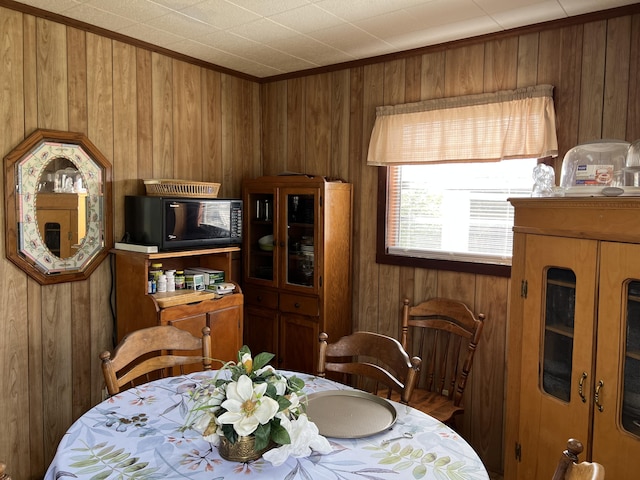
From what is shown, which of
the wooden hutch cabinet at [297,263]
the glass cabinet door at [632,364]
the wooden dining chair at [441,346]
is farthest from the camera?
the wooden hutch cabinet at [297,263]

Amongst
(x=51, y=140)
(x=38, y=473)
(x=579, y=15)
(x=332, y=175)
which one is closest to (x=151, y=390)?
(x=38, y=473)

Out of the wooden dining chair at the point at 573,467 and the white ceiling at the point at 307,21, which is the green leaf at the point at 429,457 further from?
the white ceiling at the point at 307,21

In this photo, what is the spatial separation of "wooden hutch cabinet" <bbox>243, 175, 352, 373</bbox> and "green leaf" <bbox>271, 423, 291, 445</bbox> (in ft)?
6.21

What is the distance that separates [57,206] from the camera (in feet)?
8.70

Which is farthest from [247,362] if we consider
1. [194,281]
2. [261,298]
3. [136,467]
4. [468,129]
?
[261,298]

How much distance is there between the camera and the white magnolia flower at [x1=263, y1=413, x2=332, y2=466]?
1.26m

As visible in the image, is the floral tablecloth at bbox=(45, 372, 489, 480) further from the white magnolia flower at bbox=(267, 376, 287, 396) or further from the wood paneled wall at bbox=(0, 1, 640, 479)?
the wood paneled wall at bbox=(0, 1, 640, 479)

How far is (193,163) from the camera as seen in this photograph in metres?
3.36

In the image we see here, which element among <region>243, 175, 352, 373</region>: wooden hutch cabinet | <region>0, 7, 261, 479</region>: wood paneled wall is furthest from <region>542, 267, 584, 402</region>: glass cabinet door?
<region>0, 7, 261, 479</region>: wood paneled wall

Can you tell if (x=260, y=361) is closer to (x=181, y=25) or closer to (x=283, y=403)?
(x=283, y=403)

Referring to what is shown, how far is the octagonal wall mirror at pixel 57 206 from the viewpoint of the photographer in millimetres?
2484

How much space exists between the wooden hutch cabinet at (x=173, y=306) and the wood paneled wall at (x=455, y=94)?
2.84 feet

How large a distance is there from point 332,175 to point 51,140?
1.75 meters

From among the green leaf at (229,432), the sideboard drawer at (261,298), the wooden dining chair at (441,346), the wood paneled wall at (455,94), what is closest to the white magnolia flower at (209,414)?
the green leaf at (229,432)
